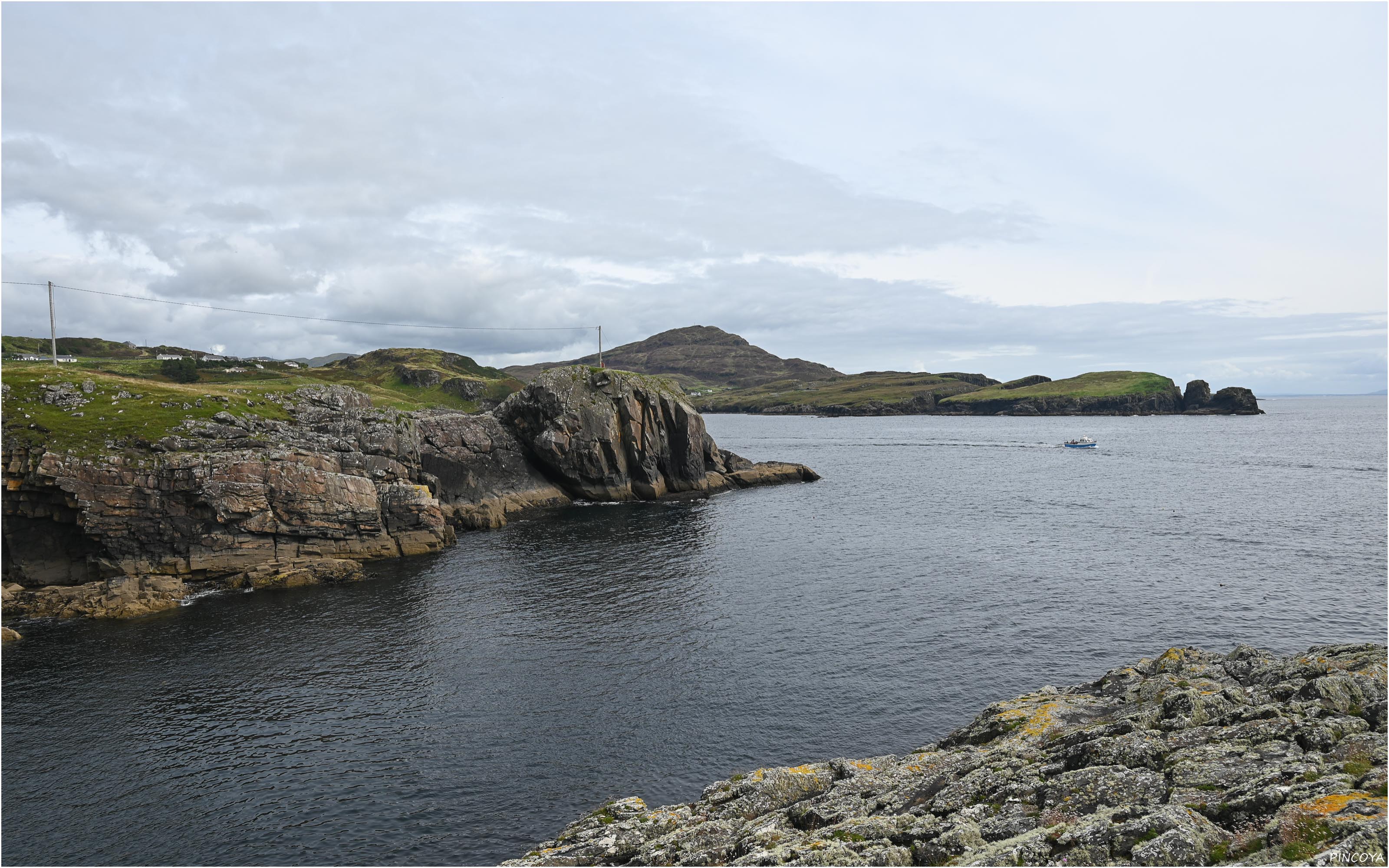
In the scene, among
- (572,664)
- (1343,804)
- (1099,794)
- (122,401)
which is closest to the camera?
(1343,804)

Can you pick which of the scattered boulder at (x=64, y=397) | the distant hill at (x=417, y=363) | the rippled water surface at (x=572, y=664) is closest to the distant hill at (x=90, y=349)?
the distant hill at (x=417, y=363)

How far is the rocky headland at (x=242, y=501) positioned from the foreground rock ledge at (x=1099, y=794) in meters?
45.8

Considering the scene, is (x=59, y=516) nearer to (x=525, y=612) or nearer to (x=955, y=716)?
(x=525, y=612)

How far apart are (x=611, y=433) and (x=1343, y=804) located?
86807mm

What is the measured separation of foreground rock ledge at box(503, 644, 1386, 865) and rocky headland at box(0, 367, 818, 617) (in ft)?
150

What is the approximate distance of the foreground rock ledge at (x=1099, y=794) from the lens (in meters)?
14.2

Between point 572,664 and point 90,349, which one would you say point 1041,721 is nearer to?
point 572,664

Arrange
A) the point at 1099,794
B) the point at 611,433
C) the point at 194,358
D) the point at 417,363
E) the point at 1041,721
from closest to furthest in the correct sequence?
the point at 1099,794 < the point at 1041,721 < the point at 611,433 < the point at 194,358 < the point at 417,363

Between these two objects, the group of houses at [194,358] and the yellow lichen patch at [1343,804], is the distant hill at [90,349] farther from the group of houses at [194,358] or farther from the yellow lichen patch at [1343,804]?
the yellow lichen patch at [1343,804]

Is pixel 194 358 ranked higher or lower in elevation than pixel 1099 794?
higher

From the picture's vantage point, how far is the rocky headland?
2156 inches

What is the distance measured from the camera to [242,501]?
5869 centimetres

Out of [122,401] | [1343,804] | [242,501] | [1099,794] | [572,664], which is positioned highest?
[122,401]

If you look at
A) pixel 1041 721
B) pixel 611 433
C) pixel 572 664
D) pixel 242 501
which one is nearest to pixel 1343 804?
pixel 1041 721
